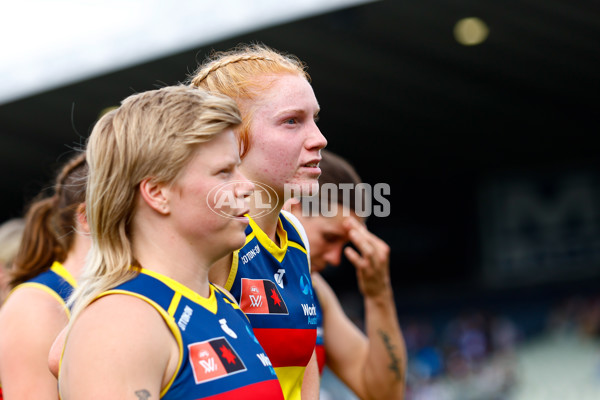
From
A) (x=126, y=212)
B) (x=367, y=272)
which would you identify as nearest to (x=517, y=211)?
(x=367, y=272)

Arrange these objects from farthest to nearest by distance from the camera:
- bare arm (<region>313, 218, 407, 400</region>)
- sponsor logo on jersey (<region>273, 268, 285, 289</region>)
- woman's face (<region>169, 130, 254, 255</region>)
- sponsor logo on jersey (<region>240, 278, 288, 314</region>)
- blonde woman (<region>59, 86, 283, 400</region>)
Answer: bare arm (<region>313, 218, 407, 400</region>), sponsor logo on jersey (<region>273, 268, 285, 289</region>), sponsor logo on jersey (<region>240, 278, 288, 314</region>), woman's face (<region>169, 130, 254, 255</region>), blonde woman (<region>59, 86, 283, 400</region>)

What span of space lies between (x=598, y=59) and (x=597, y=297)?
6.16m

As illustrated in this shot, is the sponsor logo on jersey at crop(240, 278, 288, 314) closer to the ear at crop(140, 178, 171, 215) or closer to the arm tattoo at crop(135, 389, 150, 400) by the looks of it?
the ear at crop(140, 178, 171, 215)

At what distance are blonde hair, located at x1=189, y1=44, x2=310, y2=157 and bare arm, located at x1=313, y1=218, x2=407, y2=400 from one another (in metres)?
0.96

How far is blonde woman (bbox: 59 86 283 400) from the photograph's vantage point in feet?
5.31

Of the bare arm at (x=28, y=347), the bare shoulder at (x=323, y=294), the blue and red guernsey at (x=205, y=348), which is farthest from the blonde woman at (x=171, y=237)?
the bare shoulder at (x=323, y=294)

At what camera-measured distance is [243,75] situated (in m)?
2.28

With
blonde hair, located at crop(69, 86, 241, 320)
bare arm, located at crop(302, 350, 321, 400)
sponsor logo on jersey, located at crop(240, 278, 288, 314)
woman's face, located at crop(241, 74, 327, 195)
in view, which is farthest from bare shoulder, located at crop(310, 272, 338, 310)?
blonde hair, located at crop(69, 86, 241, 320)

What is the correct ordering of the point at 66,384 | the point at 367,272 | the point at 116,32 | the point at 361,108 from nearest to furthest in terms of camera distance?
the point at 66,384
the point at 367,272
the point at 116,32
the point at 361,108

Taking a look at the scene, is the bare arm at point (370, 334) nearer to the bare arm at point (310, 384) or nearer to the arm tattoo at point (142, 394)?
the bare arm at point (310, 384)

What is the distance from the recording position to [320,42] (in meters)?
12.8

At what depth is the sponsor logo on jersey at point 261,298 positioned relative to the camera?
220 cm

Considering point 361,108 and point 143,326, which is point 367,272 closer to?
point 143,326

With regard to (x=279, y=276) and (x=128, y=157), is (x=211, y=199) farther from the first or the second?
(x=279, y=276)
